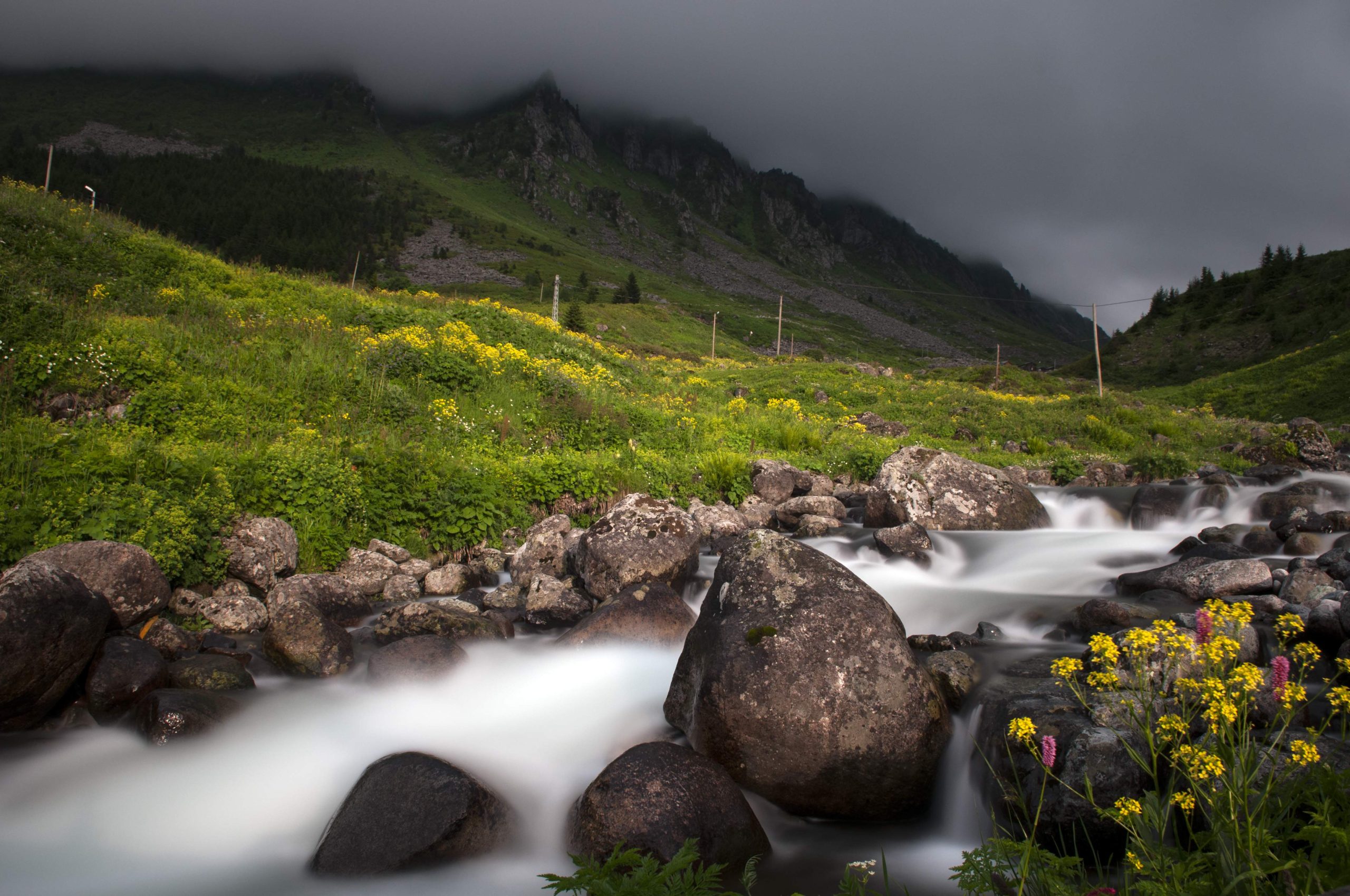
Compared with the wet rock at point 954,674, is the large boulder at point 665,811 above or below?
below

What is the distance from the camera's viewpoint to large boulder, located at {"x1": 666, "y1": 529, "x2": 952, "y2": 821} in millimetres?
5090

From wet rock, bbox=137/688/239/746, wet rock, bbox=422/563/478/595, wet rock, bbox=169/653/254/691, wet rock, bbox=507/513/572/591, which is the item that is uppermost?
wet rock, bbox=507/513/572/591

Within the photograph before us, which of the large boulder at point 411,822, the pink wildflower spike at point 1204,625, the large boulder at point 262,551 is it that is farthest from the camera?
the large boulder at point 262,551

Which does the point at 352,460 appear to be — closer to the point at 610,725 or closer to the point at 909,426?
the point at 610,725

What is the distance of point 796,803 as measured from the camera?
203 inches

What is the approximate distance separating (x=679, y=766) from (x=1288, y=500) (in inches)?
534

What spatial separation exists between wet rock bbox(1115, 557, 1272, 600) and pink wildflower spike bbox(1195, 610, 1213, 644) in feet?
20.1

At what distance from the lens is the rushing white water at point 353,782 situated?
15.8 ft

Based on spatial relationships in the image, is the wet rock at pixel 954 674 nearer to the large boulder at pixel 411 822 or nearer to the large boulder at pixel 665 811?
the large boulder at pixel 665 811

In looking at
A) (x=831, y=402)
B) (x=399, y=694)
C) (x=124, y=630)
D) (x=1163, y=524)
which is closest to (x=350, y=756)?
(x=399, y=694)

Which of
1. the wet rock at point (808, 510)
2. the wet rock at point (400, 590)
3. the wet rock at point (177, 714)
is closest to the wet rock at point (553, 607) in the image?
the wet rock at point (400, 590)

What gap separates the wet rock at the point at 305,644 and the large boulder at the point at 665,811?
149 inches

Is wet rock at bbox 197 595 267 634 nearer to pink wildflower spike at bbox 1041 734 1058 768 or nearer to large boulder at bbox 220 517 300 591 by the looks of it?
large boulder at bbox 220 517 300 591

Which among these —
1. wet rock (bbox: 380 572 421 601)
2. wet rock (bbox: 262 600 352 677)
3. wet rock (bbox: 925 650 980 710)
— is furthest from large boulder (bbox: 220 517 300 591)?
wet rock (bbox: 925 650 980 710)
